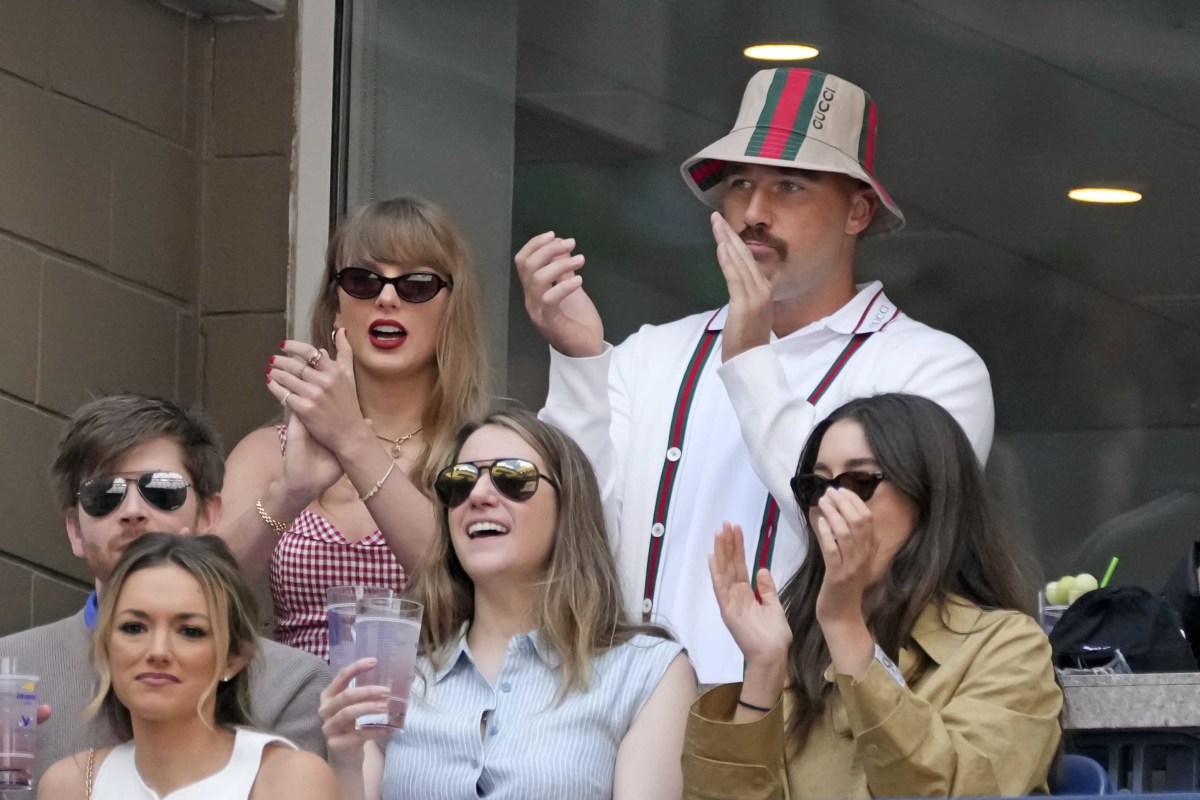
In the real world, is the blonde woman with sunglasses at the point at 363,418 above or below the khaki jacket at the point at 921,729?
above

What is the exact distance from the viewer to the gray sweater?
401cm

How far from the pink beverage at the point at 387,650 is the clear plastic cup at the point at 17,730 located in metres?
0.55

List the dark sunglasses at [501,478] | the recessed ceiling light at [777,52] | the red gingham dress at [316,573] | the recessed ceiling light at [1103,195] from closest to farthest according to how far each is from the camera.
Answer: the dark sunglasses at [501,478]
the red gingham dress at [316,573]
the recessed ceiling light at [1103,195]
the recessed ceiling light at [777,52]

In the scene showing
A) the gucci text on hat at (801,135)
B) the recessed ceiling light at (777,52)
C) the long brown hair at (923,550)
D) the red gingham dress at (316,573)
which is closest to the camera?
the long brown hair at (923,550)

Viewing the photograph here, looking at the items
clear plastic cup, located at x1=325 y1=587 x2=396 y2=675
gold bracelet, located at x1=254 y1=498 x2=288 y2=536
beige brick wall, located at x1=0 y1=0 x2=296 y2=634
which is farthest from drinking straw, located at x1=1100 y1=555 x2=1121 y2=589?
clear plastic cup, located at x1=325 y1=587 x2=396 y2=675

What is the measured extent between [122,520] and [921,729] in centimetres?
153

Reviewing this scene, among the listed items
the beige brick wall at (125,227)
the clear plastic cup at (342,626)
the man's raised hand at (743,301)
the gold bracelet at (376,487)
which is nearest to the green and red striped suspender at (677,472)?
the man's raised hand at (743,301)

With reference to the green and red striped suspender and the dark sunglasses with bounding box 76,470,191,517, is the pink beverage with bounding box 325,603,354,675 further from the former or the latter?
the green and red striped suspender

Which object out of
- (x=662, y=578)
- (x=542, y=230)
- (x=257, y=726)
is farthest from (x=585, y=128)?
(x=257, y=726)

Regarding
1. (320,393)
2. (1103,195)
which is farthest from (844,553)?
(1103,195)

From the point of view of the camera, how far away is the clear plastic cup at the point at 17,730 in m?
3.69

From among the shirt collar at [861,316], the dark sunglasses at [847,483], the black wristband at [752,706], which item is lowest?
the black wristband at [752,706]

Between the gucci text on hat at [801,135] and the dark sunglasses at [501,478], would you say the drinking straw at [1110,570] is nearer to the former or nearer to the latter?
the gucci text on hat at [801,135]

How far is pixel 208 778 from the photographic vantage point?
374cm
